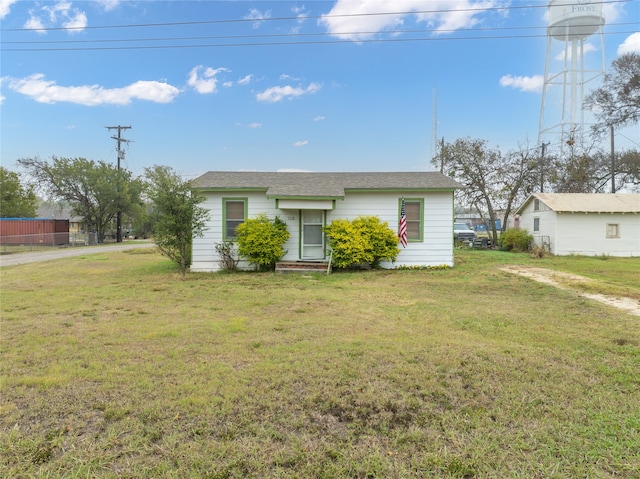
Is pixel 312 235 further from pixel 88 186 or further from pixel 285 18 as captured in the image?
pixel 88 186

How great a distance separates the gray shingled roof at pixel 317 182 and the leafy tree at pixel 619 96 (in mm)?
18564

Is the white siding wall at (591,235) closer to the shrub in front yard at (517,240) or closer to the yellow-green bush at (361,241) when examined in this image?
the shrub in front yard at (517,240)

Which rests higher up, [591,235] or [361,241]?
[591,235]

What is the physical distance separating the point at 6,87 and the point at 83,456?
1561 centimetres

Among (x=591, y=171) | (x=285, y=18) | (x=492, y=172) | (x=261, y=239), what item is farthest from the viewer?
(x=591, y=171)

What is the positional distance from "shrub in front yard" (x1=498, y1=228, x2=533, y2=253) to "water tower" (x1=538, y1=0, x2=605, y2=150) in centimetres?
1637

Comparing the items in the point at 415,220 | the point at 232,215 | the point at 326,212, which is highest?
the point at 326,212

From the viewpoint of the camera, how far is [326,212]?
37.9ft

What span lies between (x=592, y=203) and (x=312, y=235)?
14749 millimetres

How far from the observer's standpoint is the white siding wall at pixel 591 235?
→ 53.8 ft

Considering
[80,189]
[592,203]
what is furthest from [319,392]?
[80,189]

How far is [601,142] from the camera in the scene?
23703mm

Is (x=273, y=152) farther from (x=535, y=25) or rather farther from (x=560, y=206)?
(x=560, y=206)

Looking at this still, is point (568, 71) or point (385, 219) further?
point (568, 71)
